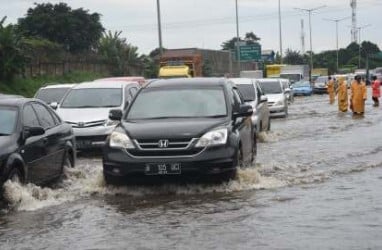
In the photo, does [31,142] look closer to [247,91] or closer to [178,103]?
[178,103]

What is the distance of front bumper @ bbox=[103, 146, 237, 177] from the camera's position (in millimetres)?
9695

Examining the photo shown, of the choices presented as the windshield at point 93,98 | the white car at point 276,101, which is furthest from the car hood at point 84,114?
the white car at point 276,101

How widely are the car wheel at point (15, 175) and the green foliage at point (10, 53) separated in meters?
26.2

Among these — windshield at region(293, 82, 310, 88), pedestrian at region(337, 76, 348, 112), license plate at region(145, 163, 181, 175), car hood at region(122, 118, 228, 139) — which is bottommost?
windshield at region(293, 82, 310, 88)

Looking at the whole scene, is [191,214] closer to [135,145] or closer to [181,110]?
[135,145]

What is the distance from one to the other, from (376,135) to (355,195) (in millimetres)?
9848

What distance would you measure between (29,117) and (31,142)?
61 centimetres

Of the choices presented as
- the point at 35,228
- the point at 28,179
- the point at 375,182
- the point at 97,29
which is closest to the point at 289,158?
the point at 375,182

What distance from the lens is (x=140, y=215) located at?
28.2 ft

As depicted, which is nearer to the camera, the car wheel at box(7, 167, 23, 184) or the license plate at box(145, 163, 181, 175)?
the car wheel at box(7, 167, 23, 184)

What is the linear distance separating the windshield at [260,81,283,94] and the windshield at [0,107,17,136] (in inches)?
780

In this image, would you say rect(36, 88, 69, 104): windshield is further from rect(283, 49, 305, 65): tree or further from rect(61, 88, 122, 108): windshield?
rect(283, 49, 305, 65): tree

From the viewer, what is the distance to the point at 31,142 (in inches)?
391

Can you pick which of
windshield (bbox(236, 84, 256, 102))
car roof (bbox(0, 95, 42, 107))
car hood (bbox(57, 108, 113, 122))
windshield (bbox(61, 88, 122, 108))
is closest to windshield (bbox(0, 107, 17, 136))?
car roof (bbox(0, 95, 42, 107))
